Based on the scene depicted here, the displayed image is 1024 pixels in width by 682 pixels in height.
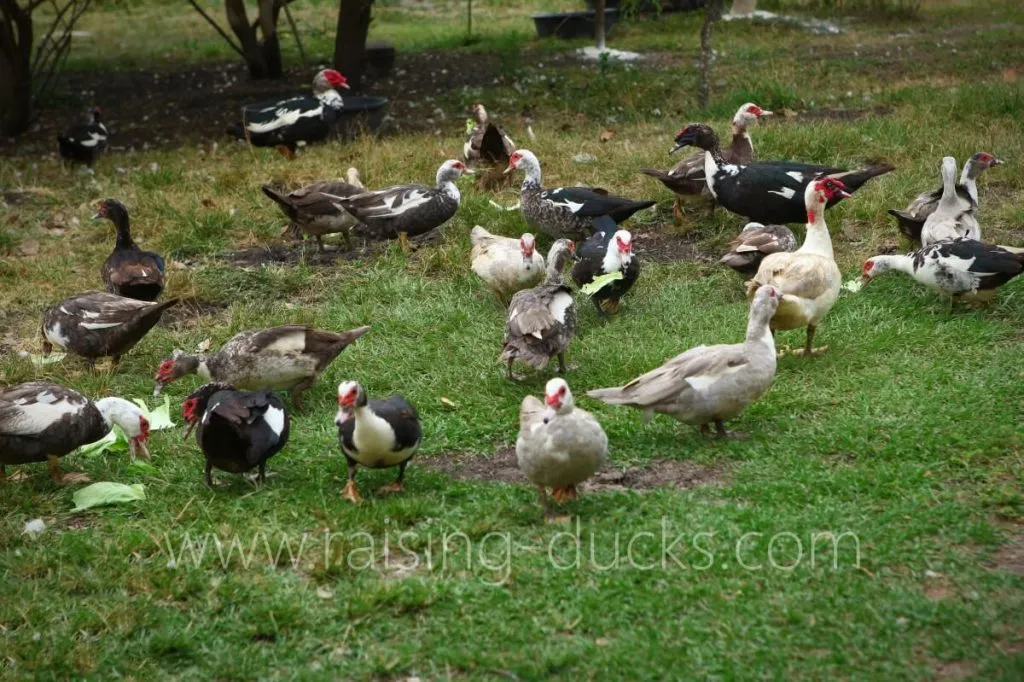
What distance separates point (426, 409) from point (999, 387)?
2.97 meters

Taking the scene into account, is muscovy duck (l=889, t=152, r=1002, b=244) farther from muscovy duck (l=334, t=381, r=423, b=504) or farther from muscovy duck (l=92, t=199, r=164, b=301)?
muscovy duck (l=92, t=199, r=164, b=301)

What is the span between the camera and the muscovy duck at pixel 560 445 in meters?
4.74

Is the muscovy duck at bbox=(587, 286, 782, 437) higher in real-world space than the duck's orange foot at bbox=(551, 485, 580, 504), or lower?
higher

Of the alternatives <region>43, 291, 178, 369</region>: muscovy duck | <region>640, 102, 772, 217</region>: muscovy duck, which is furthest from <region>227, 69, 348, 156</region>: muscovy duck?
<region>43, 291, 178, 369</region>: muscovy duck

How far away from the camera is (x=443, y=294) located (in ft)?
25.6

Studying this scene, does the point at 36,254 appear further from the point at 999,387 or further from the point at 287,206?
the point at 999,387

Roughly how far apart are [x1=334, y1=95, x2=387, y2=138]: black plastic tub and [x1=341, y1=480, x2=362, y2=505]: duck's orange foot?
714 cm

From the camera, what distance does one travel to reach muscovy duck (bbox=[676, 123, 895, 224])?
7887 mm

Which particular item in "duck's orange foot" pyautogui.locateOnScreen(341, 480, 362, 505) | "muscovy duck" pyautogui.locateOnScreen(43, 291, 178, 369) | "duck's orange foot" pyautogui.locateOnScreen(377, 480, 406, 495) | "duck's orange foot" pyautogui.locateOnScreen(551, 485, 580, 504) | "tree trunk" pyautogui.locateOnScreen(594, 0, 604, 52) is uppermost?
"tree trunk" pyautogui.locateOnScreen(594, 0, 604, 52)

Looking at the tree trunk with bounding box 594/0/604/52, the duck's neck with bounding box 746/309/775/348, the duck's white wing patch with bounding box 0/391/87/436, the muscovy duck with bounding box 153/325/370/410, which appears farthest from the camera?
the tree trunk with bounding box 594/0/604/52

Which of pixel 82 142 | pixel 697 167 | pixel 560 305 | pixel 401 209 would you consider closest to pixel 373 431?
pixel 560 305

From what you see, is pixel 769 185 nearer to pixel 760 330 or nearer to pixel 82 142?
pixel 760 330

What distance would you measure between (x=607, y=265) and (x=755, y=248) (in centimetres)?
97

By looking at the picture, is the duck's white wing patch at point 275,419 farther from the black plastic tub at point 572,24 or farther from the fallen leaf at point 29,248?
the black plastic tub at point 572,24
